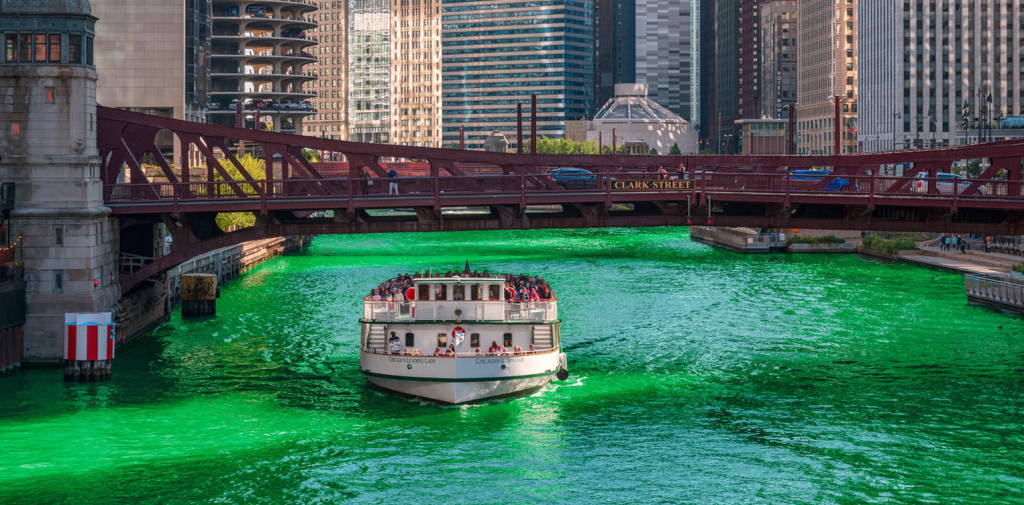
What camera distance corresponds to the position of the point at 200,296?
83.5 metres

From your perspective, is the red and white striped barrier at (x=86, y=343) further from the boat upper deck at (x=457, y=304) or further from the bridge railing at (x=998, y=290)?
the bridge railing at (x=998, y=290)

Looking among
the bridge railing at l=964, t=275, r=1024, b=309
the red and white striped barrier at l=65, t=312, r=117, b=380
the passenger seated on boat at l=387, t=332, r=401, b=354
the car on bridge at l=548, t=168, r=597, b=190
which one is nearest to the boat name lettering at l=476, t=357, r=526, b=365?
the passenger seated on boat at l=387, t=332, r=401, b=354

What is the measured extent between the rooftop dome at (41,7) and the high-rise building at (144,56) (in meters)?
93.3

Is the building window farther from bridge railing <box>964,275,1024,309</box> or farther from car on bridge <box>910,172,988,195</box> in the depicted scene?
bridge railing <box>964,275,1024,309</box>

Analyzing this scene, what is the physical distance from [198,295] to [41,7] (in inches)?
1067

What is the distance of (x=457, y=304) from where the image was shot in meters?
58.6

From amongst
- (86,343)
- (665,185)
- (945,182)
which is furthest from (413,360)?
(945,182)

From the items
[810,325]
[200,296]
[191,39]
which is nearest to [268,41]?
[191,39]

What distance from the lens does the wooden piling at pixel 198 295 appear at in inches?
3282

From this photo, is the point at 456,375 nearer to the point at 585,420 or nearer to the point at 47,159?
the point at 585,420

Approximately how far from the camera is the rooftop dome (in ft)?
199

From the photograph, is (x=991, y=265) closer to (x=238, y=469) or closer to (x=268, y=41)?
(x=238, y=469)

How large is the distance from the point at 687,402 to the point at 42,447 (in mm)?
27356

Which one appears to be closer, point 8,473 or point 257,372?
point 8,473
